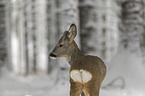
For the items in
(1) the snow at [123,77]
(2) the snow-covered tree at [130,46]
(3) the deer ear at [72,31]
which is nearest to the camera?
(3) the deer ear at [72,31]

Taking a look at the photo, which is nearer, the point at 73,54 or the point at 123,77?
the point at 73,54

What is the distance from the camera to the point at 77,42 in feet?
22.4

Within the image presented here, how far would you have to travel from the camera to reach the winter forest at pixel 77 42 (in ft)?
21.9

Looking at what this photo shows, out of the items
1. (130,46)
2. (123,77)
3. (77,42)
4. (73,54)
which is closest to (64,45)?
(73,54)

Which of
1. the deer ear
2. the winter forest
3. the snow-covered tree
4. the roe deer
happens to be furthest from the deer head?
the snow-covered tree

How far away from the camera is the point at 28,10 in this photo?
61.3 feet

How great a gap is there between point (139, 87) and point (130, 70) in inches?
26.3

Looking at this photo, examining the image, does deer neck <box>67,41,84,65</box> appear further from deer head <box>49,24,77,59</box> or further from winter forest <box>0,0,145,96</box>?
winter forest <box>0,0,145,96</box>

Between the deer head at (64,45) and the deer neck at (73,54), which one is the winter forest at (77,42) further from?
the deer head at (64,45)

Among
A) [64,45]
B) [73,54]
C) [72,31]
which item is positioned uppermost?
[72,31]

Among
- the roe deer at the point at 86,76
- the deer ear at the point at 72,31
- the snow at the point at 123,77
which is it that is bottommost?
the snow at the point at 123,77

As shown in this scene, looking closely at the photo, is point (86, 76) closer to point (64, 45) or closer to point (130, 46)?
point (64, 45)

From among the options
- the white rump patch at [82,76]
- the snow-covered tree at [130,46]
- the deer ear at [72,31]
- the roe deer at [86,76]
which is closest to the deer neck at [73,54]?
the deer ear at [72,31]

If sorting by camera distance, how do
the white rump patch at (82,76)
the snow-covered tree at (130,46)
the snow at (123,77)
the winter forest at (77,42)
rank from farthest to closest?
the snow-covered tree at (130,46), the winter forest at (77,42), the snow at (123,77), the white rump patch at (82,76)
